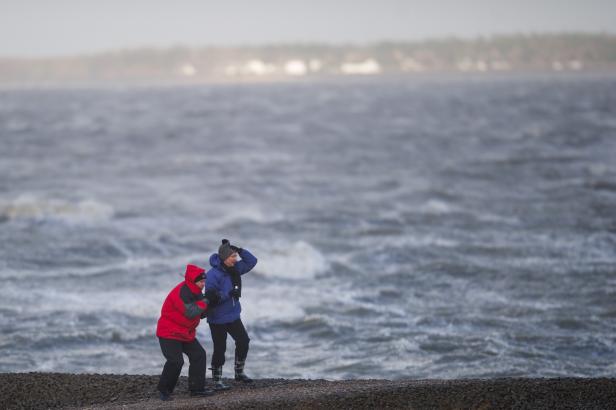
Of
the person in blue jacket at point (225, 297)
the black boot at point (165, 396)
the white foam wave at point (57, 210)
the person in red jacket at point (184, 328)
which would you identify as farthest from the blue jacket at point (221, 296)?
the white foam wave at point (57, 210)

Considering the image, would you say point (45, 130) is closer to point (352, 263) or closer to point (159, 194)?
point (159, 194)

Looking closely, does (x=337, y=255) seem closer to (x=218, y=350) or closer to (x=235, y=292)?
(x=218, y=350)

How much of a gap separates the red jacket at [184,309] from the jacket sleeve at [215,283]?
0.21 meters

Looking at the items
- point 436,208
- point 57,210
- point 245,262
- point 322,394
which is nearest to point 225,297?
point 245,262

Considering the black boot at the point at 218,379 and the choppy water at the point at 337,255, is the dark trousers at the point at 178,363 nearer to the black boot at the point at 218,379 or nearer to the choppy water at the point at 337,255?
the black boot at the point at 218,379

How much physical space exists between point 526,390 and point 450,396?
2.38 feet

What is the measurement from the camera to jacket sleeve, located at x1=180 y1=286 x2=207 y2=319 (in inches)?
348

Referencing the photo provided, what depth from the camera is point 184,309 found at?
884 centimetres

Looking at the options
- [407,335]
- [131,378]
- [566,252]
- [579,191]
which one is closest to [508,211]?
[579,191]

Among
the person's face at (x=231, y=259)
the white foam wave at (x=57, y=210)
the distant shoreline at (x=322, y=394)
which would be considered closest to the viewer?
the distant shoreline at (x=322, y=394)

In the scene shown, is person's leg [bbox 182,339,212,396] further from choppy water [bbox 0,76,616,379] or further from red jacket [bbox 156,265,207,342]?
choppy water [bbox 0,76,616,379]

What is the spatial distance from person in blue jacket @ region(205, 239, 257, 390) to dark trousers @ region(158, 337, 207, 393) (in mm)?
305

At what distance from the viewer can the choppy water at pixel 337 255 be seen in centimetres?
1355

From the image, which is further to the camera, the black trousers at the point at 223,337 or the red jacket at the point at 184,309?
the black trousers at the point at 223,337
